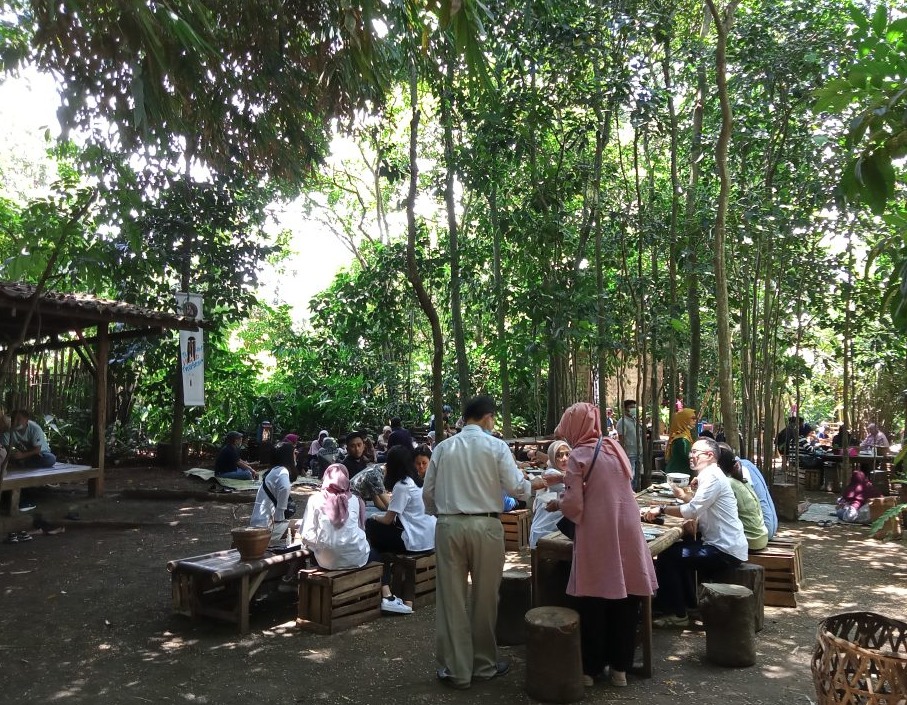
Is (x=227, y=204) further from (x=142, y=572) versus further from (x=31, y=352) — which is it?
(x=142, y=572)

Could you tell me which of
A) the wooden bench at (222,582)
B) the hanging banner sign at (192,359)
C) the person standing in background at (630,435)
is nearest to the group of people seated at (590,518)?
the wooden bench at (222,582)

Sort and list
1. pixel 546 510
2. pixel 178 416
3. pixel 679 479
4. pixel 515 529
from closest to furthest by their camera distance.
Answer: pixel 546 510 → pixel 679 479 → pixel 515 529 → pixel 178 416

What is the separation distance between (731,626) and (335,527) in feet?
8.23

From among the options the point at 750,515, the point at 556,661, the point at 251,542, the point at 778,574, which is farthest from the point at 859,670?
the point at 251,542

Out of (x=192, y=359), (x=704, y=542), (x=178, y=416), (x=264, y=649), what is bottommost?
(x=264, y=649)

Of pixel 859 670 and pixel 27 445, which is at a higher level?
pixel 27 445

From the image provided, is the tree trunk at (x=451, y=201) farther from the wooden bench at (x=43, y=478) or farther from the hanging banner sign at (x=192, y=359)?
the wooden bench at (x=43, y=478)

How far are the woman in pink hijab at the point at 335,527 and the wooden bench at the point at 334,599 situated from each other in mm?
87

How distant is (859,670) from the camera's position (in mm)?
2609

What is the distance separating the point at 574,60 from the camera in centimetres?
878

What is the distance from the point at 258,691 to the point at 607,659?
6.07 ft

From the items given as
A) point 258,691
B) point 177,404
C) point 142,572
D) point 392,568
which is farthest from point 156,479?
point 258,691

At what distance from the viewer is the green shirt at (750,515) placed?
17.3ft

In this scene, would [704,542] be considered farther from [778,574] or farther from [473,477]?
[473,477]
